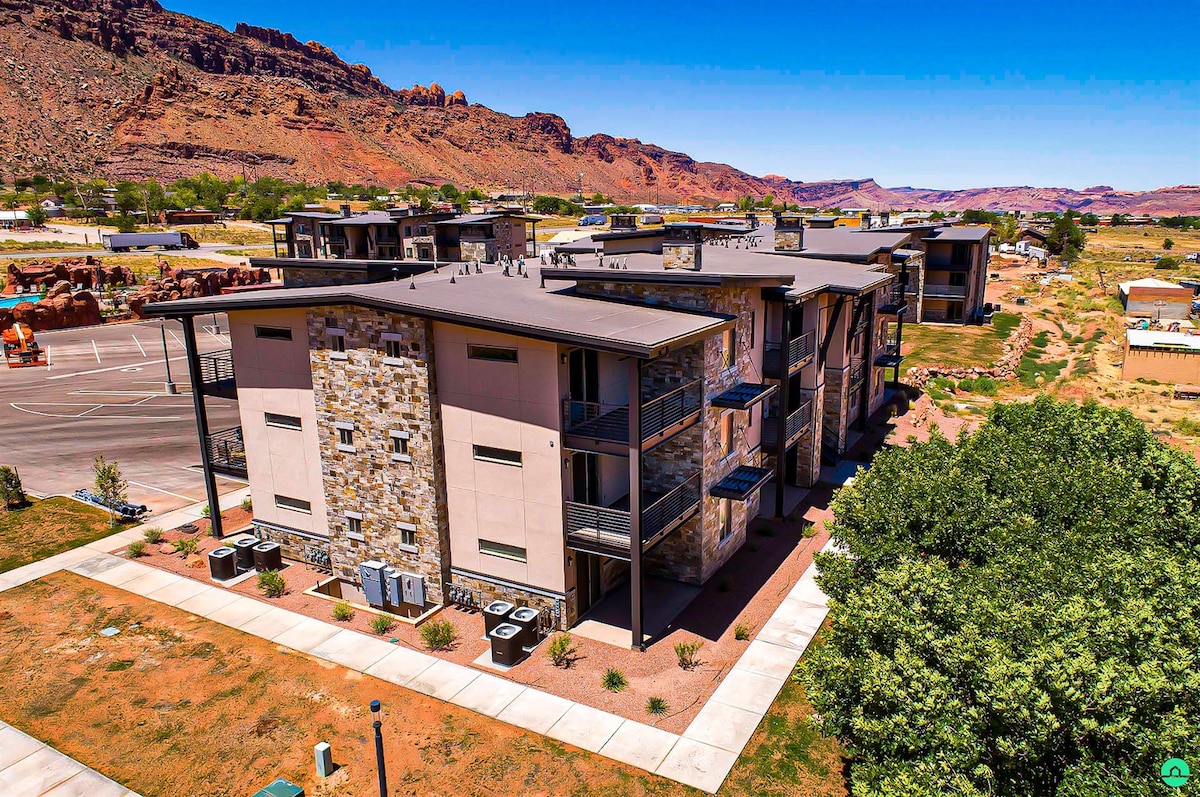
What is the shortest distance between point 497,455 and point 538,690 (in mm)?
6151

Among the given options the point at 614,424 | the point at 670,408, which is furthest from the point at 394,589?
the point at 670,408

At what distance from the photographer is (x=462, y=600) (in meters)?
22.2

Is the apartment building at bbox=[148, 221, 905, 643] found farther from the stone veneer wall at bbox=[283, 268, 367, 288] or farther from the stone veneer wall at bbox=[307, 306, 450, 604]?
the stone veneer wall at bbox=[283, 268, 367, 288]

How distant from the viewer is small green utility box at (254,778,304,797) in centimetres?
1442

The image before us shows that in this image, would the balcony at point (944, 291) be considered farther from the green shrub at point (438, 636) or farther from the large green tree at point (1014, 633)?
the green shrub at point (438, 636)

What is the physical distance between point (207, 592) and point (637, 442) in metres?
14.9

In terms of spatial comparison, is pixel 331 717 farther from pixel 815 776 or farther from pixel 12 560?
pixel 12 560

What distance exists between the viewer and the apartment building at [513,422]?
768 inches

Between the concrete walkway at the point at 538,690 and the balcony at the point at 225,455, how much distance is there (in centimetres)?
386

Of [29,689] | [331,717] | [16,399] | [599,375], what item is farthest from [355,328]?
[16,399]

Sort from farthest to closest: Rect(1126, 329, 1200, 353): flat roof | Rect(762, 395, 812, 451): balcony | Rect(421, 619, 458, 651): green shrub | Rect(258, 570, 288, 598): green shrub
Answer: Rect(1126, 329, 1200, 353): flat roof < Rect(762, 395, 812, 451): balcony < Rect(258, 570, 288, 598): green shrub < Rect(421, 619, 458, 651): green shrub

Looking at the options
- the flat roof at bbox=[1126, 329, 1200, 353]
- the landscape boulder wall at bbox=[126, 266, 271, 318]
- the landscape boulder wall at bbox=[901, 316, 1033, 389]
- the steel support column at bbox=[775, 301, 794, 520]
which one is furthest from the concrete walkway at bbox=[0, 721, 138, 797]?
the landscape boulder wall at bbox=[126, 266, 271, 318]

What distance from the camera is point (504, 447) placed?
20.4 m

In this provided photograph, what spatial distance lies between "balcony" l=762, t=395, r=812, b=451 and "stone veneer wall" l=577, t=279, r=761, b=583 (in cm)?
299
